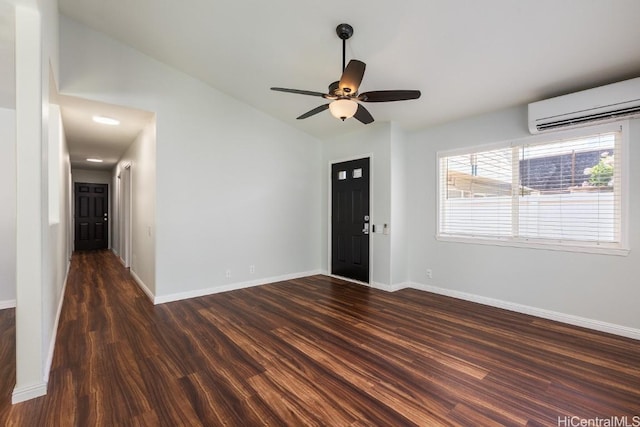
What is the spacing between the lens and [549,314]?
3365mm

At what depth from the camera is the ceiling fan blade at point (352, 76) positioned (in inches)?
90.2

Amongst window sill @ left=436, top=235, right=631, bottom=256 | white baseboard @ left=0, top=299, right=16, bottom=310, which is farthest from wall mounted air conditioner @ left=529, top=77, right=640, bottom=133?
white baseboard @ left=0, top=299, right=16, bottom=310

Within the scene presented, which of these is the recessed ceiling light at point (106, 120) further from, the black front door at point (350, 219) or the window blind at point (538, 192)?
the window blind at point (538, 192)

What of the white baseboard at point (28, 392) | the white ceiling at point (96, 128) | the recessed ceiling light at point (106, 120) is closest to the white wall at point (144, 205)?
the white ceiling at point (96, 128)

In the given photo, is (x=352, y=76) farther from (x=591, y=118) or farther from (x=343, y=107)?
(x=591, y=118)

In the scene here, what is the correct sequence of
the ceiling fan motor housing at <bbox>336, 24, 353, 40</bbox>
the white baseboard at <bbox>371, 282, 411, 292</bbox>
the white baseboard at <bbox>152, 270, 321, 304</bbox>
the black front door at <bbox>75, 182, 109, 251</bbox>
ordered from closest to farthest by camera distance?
the ceiling fan motor housing at <bbox>336, 24, 353, 40</bbox>
the white baseboard at <bbox>152, 270, 321, 304</bbox>
the white baseboard at <bbox>371, 282, 411, 292</bbox>
the black front door at <bbox>75, 182, 109, 251</bbox>

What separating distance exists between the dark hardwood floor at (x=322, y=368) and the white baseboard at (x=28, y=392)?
5cm

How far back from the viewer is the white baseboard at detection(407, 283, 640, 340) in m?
2.92

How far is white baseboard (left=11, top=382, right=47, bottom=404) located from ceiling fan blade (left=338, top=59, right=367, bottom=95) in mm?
3080

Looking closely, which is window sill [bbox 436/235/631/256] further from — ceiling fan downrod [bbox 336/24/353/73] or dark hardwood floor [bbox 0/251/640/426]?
ceiling fan downrod [bbox 336/24/353/73]

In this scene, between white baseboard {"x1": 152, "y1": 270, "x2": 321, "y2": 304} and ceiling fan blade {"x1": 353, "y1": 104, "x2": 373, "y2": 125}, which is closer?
ceiling fan blade {"x1": 353, "y1": 104, "x2": 373, "y2": 125}

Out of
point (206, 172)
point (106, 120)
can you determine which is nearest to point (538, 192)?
point (206, 172)
